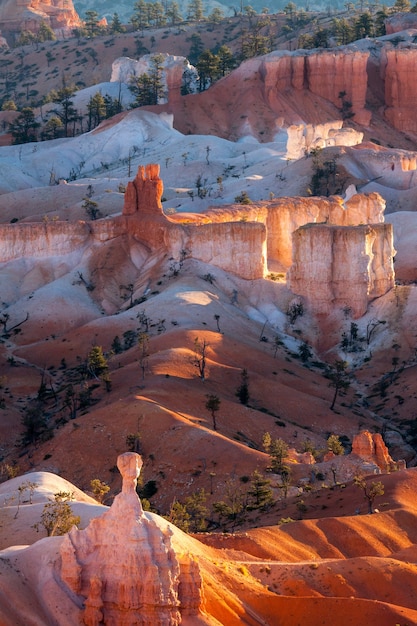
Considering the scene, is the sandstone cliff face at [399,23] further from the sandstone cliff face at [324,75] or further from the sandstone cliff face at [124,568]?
the sandstone cliff face at [124,568]

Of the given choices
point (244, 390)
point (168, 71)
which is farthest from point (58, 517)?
point (168, 71)

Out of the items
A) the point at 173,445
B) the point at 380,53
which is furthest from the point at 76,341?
the point at 380,53

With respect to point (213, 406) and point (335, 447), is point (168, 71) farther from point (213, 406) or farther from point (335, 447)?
point (335, 447)

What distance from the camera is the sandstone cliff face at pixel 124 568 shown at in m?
33.9

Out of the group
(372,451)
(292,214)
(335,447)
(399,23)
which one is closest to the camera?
(372,451)

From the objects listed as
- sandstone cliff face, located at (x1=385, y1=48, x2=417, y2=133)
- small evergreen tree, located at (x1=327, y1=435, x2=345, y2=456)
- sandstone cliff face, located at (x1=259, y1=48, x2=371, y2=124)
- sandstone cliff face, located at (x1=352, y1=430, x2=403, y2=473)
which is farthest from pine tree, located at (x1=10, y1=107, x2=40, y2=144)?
→ sandstone cliff face, located at (x1=352, y1=430, x2=403, y2=473)

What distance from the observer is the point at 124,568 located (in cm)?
3394

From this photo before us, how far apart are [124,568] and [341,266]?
220ft

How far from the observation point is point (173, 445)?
2702 inches

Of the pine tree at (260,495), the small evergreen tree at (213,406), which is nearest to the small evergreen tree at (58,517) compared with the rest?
the pine tree at (260,495)

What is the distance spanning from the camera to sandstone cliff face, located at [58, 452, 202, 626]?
33906mm

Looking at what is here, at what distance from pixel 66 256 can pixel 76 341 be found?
592 inches

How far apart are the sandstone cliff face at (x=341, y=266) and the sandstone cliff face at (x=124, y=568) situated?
66.1 m

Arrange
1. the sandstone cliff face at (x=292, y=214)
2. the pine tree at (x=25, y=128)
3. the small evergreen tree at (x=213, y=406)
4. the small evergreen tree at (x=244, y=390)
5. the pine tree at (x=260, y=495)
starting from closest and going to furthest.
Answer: the pine tree at (x=260, y=495) < the small evergreen tree at (x=213, y=406) < the small evergreen tree at (x=244, y=390) < the sandstone cliff face at (x=292, y=214) < the pine tree at (x=25, y=128)
